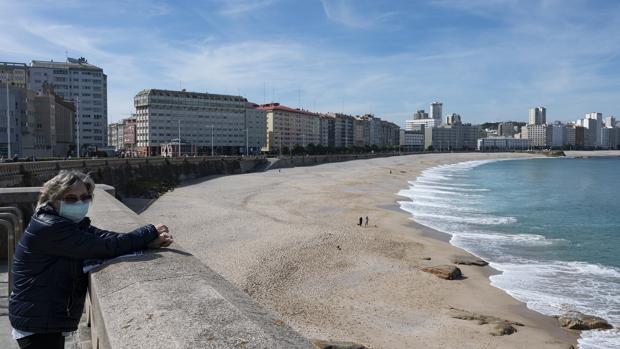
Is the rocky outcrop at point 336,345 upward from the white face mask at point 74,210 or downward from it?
downward

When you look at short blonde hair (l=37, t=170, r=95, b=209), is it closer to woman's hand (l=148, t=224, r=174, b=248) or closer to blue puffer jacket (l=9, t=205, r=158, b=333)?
blue puffer jacket (l=9, t=205, r=158, b=333)

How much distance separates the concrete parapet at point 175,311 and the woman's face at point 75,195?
0.50 meters

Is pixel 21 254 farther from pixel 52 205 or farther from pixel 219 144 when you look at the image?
pixel 219 144

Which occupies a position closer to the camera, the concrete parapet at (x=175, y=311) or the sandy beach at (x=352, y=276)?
the concrete parapet at (x=175, y=311)

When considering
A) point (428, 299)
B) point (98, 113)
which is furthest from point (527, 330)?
point (98, 113)

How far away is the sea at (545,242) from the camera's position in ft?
47.9

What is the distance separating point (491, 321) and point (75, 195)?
40.2 ft

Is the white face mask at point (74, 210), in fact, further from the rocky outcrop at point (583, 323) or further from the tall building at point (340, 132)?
the tall building at point (340, 132)

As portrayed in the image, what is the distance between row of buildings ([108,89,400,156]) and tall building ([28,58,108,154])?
34.0 ft

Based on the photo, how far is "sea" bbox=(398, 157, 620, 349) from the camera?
1459cm

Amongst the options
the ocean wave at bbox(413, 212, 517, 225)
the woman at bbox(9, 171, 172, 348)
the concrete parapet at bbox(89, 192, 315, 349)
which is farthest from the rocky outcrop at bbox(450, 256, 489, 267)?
the woman at bbox(9, 171, 172, 348)

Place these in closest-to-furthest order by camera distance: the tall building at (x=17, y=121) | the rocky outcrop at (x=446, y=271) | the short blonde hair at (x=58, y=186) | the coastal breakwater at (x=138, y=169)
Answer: the short blonde hair at (x=58, y=186)
the rocky outcrop at (x=446, y=271)
the coastal breakwater at (x=138, y=169)
the tall building at (x=17, y=121)

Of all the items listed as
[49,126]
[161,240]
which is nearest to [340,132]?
[49,126]

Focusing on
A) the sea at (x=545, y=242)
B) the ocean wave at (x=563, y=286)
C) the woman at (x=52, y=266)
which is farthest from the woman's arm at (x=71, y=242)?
the ocean wave at (x=563, y=286)
